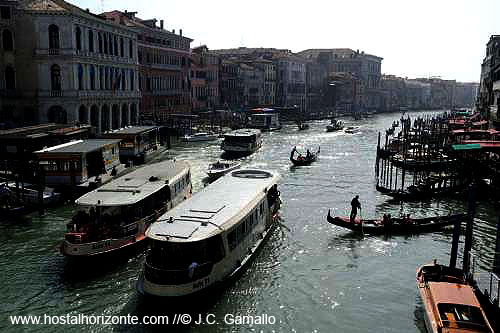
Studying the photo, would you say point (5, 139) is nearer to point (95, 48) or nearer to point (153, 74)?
point (95, 48)

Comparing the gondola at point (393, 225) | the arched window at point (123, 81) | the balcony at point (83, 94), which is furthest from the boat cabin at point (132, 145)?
the gondola at point (393, 225)

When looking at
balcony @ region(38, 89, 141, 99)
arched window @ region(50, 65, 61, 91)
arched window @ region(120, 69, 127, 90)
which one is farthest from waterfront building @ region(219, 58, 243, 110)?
arched window @ region(50, 65, 61, 91)

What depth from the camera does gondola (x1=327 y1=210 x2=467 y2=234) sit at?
20.3 metres

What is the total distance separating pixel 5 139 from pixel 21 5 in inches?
585

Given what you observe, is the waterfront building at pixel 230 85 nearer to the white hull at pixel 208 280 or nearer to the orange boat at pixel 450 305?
the white hull at pixel 208 280

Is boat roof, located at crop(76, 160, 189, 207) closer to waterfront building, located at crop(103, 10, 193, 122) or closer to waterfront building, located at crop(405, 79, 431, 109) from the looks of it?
waterfront building, located at crop(103, 10, 193, 122)

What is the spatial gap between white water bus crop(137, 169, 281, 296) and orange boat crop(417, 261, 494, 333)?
5.27 metres

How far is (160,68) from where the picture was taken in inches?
2472

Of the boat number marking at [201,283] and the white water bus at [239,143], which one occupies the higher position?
the white water bus at [239,143]

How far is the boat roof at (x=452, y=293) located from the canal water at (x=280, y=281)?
1131 millimetres

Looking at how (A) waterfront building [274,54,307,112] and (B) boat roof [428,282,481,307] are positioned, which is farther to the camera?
(A) waterfront building [274,54,307,112]

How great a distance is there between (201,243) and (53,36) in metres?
30.6

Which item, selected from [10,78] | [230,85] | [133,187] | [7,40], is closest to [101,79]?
[10,78]

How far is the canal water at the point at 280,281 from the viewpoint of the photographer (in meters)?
13.5
